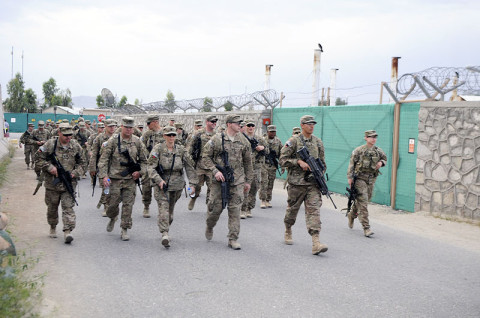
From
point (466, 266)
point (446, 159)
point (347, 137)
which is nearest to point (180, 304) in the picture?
point (466, 266)

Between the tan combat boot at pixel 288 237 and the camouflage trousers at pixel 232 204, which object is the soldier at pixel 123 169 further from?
the tan combat boot at pixel 288 237

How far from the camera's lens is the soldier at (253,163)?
9414 millimetres

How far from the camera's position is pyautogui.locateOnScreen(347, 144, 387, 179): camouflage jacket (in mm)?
8078

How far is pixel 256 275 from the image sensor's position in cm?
565

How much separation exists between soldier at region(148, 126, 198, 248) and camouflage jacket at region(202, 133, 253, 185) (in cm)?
62

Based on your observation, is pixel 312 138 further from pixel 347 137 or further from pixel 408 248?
pixel 347 137

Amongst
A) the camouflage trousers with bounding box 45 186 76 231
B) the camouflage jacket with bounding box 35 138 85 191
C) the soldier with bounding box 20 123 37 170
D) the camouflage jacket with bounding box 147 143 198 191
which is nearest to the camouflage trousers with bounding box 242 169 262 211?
the camouflage jacket with bounding box 147 143 198 191

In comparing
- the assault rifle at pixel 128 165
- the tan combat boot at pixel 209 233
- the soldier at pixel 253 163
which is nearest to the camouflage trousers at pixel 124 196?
the assault rifle at pixel 128 165

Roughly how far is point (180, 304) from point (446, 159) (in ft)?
22.9

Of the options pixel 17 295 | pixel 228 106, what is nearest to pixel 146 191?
pixel 17 295

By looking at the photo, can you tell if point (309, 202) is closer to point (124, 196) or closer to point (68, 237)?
point (124, 196)

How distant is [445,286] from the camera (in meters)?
5.40

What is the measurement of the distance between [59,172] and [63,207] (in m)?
0.53


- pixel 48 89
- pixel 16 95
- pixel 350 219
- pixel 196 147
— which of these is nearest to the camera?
pixel 350 219
